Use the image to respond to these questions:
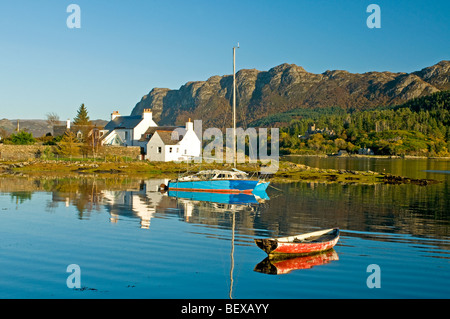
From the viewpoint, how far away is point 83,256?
21125 mm

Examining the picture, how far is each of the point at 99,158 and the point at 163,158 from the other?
38.7 feet

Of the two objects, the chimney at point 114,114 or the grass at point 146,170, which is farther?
the chimney at point 114,114

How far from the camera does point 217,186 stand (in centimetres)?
4634

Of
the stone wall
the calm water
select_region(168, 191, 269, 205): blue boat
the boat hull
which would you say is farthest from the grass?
the calm water

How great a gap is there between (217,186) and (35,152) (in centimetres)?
5128

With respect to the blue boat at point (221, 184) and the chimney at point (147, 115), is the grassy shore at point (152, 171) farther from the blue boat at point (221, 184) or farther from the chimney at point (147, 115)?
the chimney at point (147, 115)

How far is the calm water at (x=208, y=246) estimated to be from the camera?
17141 mm

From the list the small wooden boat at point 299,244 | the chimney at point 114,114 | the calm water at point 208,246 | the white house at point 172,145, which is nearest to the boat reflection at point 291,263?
the calm water at point 208,246

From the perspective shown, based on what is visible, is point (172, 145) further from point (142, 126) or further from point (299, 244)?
point (299, 244)

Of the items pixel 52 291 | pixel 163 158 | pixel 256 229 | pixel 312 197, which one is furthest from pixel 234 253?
pixel 163 158

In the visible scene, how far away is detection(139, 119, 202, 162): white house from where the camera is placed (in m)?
83.8

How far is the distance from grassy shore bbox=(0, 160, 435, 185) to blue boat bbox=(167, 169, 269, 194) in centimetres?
1695
